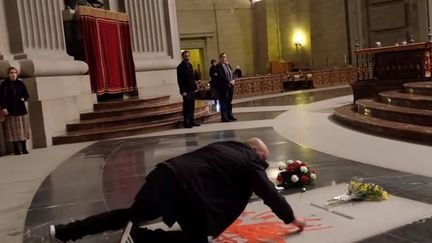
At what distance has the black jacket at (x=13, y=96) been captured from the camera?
9258mm

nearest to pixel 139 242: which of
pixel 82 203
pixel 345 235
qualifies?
pixel 345 235

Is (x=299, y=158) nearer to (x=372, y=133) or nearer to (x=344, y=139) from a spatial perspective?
(x=344, y=139)

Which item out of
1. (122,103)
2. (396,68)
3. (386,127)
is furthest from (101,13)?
(386,127)

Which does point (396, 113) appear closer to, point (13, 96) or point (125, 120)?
point (125, 120)

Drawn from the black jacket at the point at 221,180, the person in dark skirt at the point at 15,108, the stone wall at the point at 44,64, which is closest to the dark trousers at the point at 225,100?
the stone wall at the point at 44,64

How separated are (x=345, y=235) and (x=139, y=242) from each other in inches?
57.5

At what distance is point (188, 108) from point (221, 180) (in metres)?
8.17

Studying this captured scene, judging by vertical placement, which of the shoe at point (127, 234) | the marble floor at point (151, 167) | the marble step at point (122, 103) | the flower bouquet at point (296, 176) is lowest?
the marble floor at point (151, 167)

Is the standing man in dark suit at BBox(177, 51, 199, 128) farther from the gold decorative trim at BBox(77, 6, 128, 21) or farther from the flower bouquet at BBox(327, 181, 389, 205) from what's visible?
the flower bouquet at BBox(327, 181, 389, 205)

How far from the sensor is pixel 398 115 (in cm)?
862

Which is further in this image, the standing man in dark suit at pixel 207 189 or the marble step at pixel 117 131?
the marble step at pixel 117 131

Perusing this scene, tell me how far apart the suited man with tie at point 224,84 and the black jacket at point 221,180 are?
8486 millimetres

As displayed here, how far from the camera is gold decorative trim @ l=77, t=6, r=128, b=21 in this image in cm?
1222

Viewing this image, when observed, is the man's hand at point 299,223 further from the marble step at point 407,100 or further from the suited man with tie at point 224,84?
the suited man with tie at point 224,84
